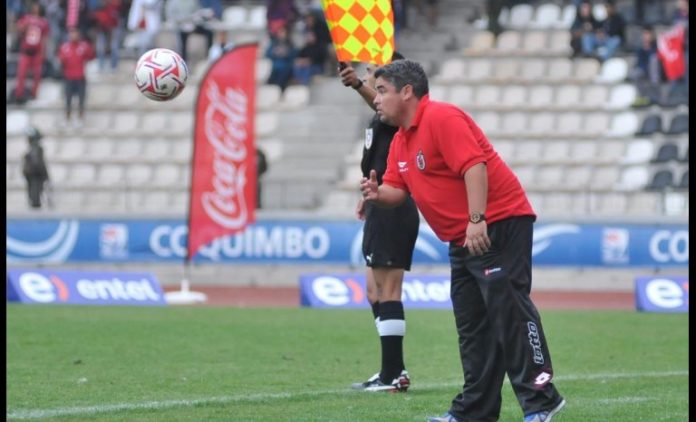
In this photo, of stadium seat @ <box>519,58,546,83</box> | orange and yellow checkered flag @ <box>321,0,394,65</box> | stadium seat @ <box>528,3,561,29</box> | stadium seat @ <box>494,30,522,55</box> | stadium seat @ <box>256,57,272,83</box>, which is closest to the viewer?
orange and yellow checkered flag @ <box>321,0,394,65</box>

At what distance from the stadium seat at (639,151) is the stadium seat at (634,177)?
209mm

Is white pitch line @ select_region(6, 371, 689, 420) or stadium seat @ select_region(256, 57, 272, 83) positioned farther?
stadium seat @ select_region(256, 57, 272, 83)

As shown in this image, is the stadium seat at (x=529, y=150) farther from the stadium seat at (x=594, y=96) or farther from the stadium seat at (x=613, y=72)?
the stadium seat at (x=613, y=72)

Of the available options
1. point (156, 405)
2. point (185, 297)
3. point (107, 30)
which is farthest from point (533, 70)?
→ point (156, 405)

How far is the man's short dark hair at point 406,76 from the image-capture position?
29.0 feet

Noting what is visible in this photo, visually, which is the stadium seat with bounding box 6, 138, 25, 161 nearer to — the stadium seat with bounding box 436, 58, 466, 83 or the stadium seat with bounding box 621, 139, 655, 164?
the stadium seat with bounding box 436, 58, 466, 83

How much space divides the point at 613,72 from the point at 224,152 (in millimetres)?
10512

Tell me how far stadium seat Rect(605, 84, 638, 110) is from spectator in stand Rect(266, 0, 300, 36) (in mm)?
6732


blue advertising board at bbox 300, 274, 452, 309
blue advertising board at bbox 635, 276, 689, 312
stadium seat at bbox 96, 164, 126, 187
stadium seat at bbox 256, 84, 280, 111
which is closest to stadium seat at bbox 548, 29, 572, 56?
stadium seat at bbox 256, 84, 280, 111

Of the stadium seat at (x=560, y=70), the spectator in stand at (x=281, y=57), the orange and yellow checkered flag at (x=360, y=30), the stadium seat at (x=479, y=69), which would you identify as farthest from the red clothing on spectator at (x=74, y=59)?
the orange and yellow checkered flag at (x=360, y=30)

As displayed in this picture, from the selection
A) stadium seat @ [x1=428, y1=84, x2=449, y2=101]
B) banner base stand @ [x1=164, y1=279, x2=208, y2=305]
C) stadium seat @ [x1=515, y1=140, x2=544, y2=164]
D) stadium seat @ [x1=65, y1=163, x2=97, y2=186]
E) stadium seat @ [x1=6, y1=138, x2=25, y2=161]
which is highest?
stadium seat @ [x1=428, y1=84, x2=449, y2=101]

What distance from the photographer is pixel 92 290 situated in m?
20.5

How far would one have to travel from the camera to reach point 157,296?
67.5ft

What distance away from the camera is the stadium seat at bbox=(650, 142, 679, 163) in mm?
26641
